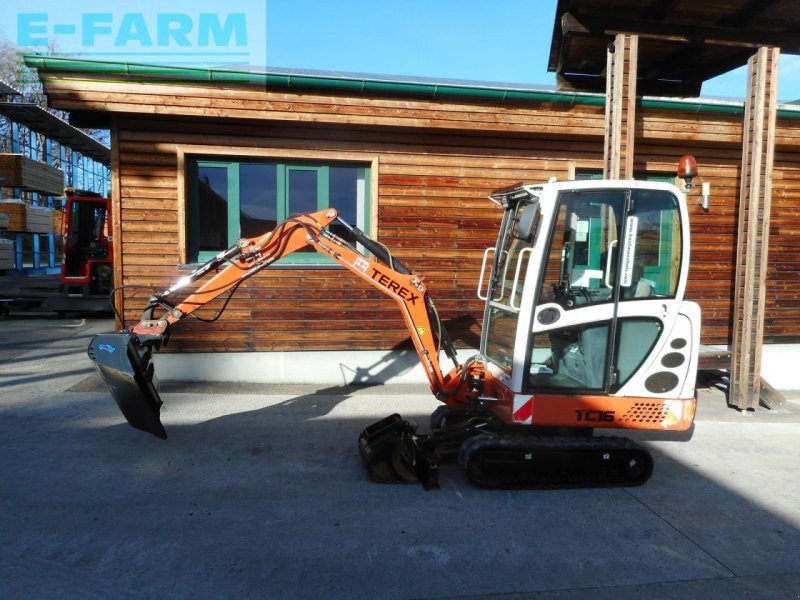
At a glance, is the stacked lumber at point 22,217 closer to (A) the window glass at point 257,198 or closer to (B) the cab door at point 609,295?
Answer: (A) the window glass at point 257,198

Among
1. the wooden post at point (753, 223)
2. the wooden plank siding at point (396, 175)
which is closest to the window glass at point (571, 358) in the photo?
the wooden plank siding at point (396, 175)

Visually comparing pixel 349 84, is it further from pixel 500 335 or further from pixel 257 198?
pixel 500 335

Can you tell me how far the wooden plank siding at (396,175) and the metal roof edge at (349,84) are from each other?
0.11 m

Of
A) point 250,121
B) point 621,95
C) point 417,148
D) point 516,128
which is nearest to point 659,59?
point 621,95

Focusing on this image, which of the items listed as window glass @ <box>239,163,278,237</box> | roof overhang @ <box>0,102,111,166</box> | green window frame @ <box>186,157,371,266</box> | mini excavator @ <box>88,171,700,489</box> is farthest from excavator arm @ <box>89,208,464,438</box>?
roof overhang @ <box>0,102,111,166</box>

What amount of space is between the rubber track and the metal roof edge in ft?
15.2

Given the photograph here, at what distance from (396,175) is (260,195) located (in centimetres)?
183

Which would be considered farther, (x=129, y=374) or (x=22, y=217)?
(x=22, y=217)

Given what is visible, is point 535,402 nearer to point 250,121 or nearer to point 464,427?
point 464,427

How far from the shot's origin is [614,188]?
4.40 metres

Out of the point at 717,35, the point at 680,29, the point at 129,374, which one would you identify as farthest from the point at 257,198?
the point at 717,35

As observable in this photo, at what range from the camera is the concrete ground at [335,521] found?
3180 mm

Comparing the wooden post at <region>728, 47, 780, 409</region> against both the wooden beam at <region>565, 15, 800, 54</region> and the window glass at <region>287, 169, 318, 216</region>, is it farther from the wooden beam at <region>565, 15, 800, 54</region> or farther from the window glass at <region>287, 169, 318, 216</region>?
the window glass at <region>287, 169, 318, 216</region>

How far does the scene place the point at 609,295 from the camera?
445cm
